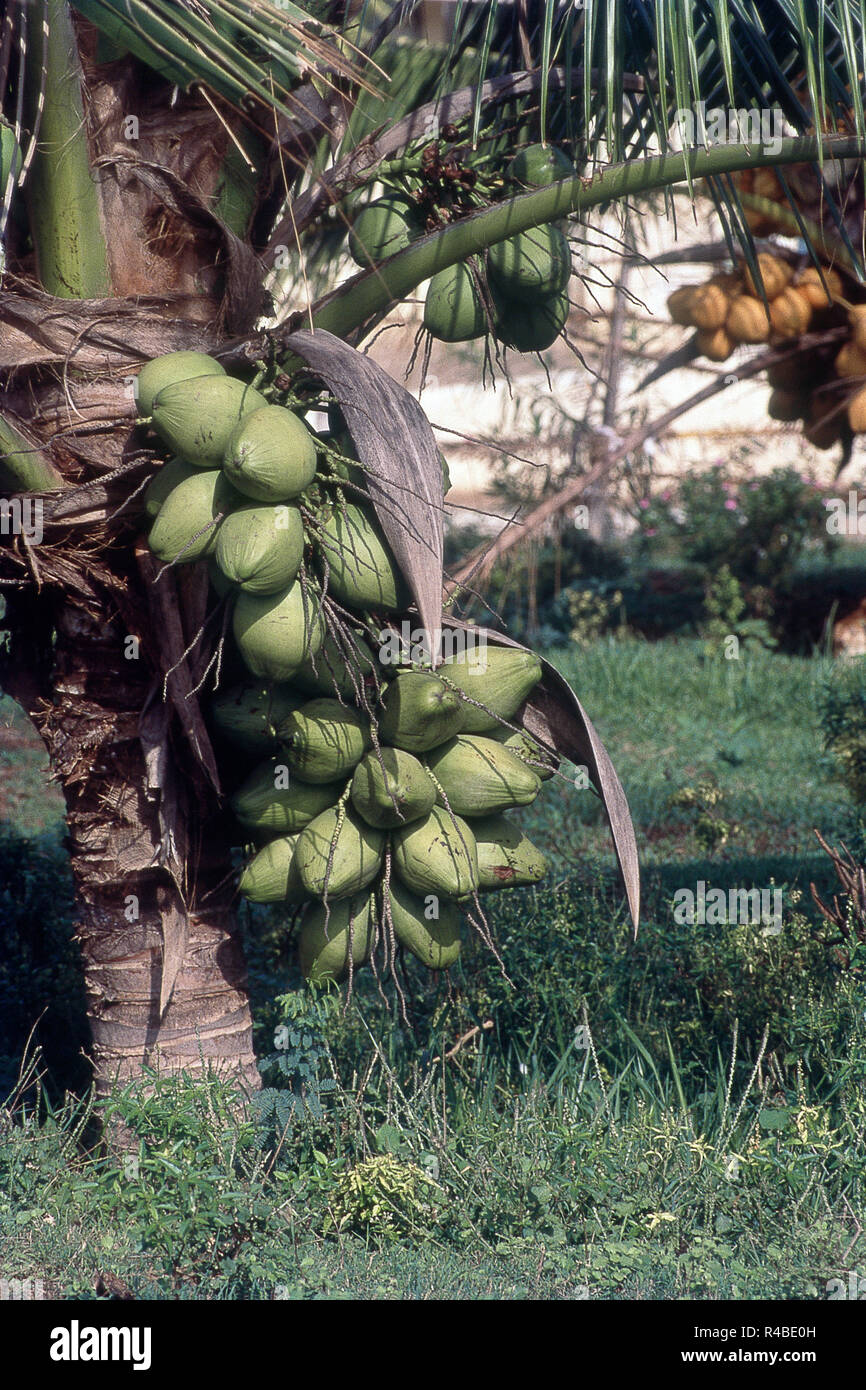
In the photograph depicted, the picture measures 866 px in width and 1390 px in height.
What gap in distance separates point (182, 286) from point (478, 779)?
3.77 ft

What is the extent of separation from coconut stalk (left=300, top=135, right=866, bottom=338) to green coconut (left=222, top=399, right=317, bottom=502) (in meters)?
0.49

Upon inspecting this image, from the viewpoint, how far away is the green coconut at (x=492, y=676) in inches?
101

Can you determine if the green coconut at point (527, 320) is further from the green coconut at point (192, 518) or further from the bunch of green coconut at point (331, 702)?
the green coconut at point (192, 518)

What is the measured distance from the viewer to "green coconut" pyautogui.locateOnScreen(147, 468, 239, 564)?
218 cm

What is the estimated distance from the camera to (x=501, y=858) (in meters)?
2.60

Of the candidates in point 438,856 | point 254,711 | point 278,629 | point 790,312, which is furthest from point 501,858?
point 790,312

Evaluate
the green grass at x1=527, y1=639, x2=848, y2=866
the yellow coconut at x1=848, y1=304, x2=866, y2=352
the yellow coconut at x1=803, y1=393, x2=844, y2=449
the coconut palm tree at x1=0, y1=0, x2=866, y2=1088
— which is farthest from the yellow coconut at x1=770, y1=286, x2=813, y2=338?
the coconut palm tree at x1=0, y1=0, x2=866, y2=1088

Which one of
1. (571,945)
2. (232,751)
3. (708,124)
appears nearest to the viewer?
(232,751)

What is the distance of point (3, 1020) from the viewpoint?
4012 mm

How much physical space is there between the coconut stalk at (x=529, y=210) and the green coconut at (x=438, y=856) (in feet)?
3.26

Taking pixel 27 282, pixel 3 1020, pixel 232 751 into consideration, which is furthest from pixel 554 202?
pixel 3 1020

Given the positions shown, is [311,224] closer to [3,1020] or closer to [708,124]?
[708,124]
